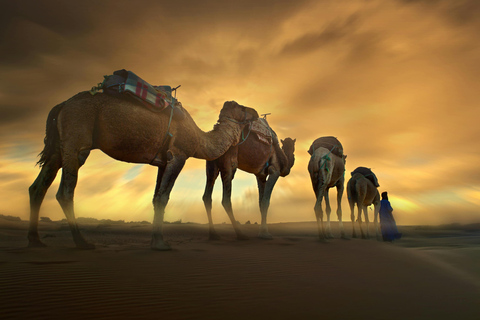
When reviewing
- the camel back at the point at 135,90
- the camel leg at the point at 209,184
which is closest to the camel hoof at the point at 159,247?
the camel back at the point at 135,90

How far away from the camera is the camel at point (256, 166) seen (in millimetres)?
9578

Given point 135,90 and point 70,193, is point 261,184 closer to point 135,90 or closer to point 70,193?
point 135,90

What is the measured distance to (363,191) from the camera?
1512cm

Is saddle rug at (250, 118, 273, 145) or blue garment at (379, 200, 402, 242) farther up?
saddle rug at (250, 118, 273, 145)

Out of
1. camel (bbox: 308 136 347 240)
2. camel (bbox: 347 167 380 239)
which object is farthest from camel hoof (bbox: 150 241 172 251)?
camel (bbox: 347 167 380 239)

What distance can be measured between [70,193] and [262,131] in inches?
254

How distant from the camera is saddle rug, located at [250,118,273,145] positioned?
33.5ft

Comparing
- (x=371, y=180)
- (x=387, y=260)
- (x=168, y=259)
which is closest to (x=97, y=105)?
(x=168, y=259)

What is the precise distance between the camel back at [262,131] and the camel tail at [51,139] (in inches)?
221

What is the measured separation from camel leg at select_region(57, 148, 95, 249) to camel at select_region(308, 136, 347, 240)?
704 centimetres

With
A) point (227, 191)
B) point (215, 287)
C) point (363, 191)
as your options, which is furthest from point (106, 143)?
point (363, 191)

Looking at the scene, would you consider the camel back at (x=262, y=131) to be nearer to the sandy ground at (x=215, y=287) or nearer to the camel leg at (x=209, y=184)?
the camel leg at (x=209, y=184)

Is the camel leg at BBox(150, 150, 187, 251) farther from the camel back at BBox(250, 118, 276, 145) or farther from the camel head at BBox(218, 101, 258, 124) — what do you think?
the camel back at BBox(250, 118, 276, 145)

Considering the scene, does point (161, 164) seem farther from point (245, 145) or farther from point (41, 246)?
point (245, 145)
